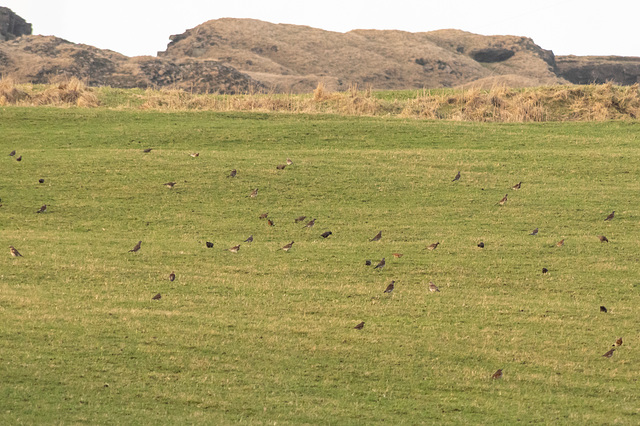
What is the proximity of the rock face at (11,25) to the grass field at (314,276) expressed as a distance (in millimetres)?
101043

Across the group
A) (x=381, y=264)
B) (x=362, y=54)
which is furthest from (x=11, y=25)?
(x=381, y=264)

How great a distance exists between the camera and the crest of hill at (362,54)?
12375 cm

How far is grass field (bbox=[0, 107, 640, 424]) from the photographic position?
12.9 metres

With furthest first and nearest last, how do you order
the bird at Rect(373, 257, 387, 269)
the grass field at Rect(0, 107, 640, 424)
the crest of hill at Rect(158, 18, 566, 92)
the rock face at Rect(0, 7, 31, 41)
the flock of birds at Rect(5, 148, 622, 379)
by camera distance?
the rock face at Rect(0, 7, 31, 41), the crest of hill at Rect(158, 18, 566, 92), the bird at Rect(373, 257, 387, 269), the flock of birds at Rect(5, 148, 622, 379), the grass field at Rect(0, 107, 640, 424)

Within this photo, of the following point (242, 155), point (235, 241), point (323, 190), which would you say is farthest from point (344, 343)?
point (242, 155)

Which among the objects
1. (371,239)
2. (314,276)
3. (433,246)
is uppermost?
(433,246)

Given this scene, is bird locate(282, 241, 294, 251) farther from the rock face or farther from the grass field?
the rock face

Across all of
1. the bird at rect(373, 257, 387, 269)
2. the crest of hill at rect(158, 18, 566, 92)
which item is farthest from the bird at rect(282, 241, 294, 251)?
the crest of hill at rect(158, 18, 566, 92)

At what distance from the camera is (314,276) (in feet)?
66.3

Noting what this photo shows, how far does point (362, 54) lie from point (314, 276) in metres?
117

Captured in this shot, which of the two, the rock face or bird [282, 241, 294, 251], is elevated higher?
the rock face

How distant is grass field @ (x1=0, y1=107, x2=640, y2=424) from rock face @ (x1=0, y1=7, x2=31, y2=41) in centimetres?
10104

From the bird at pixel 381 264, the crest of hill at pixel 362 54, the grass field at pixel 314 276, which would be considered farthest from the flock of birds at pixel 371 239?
the crest of hill at pixel 362 54

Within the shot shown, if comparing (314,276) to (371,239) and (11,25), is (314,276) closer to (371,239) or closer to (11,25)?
(371,239)
